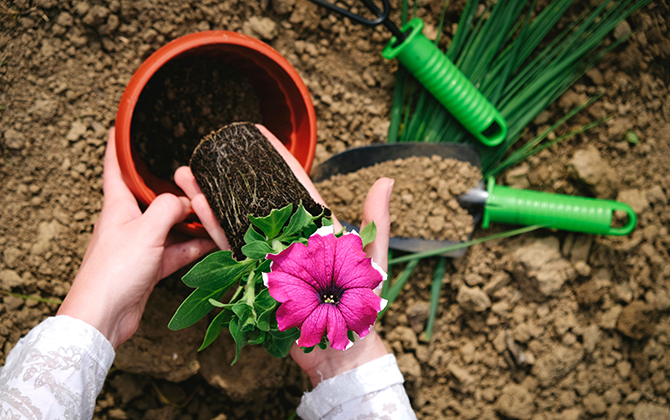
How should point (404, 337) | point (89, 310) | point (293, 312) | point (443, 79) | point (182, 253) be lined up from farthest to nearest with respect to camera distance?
point (404, 337)
point (443, 79)
point (182, 253)
point (89, 310)
point (293, 312)

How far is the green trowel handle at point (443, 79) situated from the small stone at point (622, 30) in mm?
521

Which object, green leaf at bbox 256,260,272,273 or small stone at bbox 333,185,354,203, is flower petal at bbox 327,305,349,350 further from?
small stone at bbox 333,185,354,203

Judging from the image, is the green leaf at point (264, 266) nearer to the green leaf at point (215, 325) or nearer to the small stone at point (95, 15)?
the green leaf at point (215, 325)

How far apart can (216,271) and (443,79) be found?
976 mm

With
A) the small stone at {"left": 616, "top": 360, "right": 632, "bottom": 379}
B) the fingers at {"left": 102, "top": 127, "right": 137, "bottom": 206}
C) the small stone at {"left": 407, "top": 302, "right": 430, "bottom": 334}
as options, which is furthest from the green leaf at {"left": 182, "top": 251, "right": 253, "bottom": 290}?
the small stone at {"left": 616, "top": 360, "right": 632, "bottom": 379}

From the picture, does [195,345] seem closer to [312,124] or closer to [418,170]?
[312,124]

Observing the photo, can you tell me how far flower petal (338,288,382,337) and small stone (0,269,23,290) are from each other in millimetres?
1136

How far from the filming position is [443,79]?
1428 millimetres

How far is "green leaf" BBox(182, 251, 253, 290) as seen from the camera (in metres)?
0.84

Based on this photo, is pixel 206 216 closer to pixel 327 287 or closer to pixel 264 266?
pixel 264 266

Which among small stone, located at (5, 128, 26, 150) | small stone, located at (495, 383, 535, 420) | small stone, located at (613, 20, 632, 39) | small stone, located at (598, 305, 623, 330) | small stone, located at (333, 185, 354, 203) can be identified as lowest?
small stone, located at (495, 383, 535, 420)

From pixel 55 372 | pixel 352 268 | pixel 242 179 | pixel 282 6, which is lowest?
pixel 55 372

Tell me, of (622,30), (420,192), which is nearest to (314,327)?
(420,192)

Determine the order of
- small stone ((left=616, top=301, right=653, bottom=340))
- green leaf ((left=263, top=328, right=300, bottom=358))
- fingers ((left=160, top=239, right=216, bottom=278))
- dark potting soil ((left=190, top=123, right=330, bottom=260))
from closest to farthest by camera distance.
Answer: green leaf ((left=263, top=328, right=300, bottom=358))
dark potting soil ((left=190, top=123, right=330, bottom=260))
fingers ((left=160, top=239, right=216, bottom=278))
small stone ((left=616, top=301, right=653, bottom=340))
